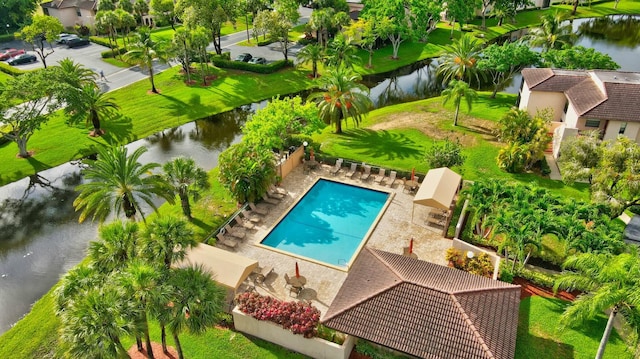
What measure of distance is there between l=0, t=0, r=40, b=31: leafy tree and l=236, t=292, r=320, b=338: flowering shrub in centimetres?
7542

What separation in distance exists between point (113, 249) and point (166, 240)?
7.26 ft

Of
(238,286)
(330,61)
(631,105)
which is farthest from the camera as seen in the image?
(330,61)

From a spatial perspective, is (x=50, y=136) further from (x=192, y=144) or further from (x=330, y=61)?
(x=330, y=61)

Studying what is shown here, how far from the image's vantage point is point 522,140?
1479 inches

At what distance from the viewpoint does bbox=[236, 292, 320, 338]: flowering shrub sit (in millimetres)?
22000

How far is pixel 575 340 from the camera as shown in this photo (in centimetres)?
2225

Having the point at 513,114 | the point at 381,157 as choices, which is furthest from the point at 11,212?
the point at 513,114

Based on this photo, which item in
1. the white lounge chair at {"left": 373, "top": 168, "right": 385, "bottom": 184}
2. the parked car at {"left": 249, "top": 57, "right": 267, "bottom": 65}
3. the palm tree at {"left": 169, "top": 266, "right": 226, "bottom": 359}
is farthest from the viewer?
the parked car at {"left": 249, "top": 57, "right": 267, "bottom": 65}

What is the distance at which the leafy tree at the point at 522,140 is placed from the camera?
36.5 metres

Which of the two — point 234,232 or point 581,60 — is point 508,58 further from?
point 234,232

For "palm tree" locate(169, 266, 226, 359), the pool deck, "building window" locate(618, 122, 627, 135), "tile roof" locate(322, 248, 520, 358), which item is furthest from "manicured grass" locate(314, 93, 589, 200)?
"palm tree" locate(169, 266, 226, 359)

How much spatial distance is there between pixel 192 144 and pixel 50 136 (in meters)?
13.6

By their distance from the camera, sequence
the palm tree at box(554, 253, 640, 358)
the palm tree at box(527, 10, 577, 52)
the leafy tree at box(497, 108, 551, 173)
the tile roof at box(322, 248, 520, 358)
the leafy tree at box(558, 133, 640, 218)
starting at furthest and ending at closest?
the palm tree at box(527, 10, 577, 52), the leafy tree at box(497, 108, 551, 173), the leafy tree at box(558, 133, 640, 218), the tile roof at box(322, 248, 520, 358), the palm tree at box(554, 253, 640, 358)

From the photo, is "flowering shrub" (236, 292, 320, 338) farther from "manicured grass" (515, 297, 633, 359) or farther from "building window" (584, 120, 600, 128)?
"building window" (584, 120, 600, 128)
